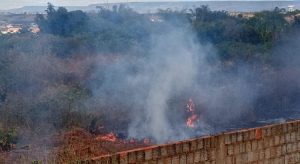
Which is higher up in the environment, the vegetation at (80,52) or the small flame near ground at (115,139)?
the vegetation at (80,52)

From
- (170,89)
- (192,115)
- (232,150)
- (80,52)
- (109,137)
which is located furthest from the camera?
(80,52)

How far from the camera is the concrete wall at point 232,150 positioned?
250 inches

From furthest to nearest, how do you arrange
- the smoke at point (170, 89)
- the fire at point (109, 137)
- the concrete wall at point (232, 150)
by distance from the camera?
the smoke at point (170, 89) → the fire at point (109, 137) → the concrete wall at point (232, 150)

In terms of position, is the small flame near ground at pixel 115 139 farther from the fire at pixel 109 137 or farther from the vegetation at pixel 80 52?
the vegetation at pixel 80 52

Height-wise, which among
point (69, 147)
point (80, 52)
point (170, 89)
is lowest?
point (170, 89)

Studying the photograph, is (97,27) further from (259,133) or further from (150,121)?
(259,133)

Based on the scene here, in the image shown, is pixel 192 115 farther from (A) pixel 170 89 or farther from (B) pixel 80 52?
(B) pixel 80 52

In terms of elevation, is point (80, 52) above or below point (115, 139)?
above

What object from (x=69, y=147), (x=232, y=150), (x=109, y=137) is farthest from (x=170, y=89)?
(x=232, y=150)

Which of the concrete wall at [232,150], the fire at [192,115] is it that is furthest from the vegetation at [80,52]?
the concrete wall at [232,150]

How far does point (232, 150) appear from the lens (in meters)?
7.25

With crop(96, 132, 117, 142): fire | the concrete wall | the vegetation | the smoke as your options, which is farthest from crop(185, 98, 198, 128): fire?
the concrete wall

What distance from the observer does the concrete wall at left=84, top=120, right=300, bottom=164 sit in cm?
635

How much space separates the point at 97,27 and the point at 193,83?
13398 mm
